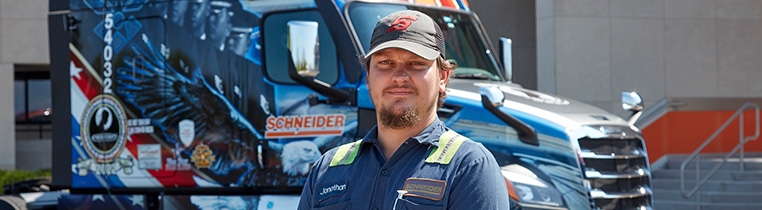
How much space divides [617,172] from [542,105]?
0.72 m

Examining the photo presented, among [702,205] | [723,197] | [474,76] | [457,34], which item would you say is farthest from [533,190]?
[723,197]

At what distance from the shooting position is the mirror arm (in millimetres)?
7238

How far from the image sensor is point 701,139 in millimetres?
15492

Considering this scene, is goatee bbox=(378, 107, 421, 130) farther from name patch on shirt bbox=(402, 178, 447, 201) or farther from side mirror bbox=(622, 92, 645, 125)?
side mirror bbox=(622, 92, 645, 125)

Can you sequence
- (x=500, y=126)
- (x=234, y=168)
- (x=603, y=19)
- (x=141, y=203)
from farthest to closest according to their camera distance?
1. (x=603, y=19)
2. (x=141, y=203)
3. (x=234, y=168)
4. (x=500, y=126)

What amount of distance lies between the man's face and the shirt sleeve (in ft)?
0.72

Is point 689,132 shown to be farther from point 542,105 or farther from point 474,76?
point 542,105

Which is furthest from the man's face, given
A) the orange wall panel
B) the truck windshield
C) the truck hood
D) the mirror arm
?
the orange wall panel

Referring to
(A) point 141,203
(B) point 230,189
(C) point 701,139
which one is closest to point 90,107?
(A) point 141,203

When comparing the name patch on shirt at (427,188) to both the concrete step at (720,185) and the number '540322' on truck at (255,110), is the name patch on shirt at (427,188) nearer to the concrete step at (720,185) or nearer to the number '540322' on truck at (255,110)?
the number '540322' on truck at (255,110)

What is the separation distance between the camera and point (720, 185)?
43.9 feet

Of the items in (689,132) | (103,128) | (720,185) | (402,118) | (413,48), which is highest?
(413,48)

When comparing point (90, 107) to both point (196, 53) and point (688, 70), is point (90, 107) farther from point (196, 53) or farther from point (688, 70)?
point (688, 70)

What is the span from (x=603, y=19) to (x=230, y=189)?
12020 millimetres
